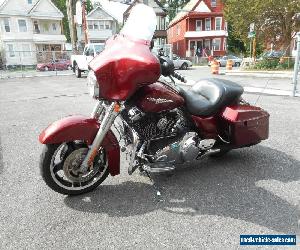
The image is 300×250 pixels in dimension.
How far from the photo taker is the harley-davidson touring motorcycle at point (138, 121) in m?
3.02

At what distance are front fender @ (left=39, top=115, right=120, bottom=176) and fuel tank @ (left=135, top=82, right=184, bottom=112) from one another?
1.71ft

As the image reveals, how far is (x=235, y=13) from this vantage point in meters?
22.5

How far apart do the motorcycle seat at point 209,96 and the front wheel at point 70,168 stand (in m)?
1.22

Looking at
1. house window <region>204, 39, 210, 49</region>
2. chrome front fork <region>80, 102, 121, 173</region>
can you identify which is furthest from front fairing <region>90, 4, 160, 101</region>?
house window <region>204, 39, 210, 49</region>

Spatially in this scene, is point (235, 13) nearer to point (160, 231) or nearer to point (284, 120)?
point (284, 120)

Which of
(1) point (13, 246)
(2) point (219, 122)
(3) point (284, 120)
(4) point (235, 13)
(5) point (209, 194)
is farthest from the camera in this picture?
(4) point (235, 13)

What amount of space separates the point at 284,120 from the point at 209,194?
12.4 ft

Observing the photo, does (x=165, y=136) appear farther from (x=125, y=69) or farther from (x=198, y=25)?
(x=198, y=25)

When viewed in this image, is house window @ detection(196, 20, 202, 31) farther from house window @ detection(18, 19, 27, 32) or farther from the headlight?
the headlight

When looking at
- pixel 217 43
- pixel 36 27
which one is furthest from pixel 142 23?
pixel 36 27

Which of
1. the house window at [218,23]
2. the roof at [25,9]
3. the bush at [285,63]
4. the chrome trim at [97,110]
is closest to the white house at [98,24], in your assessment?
the roof at [25,9]

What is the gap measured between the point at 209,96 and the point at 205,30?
135ft

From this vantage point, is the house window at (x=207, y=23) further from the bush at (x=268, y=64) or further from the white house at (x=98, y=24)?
the bush at (x=268, y=64)

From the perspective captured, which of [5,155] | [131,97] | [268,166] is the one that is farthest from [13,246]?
[268,166]
